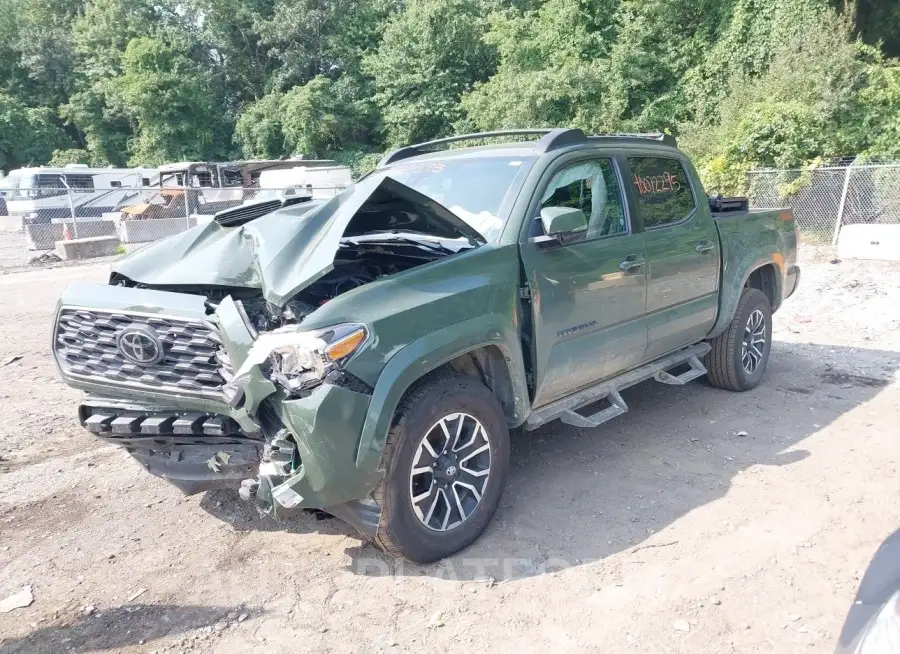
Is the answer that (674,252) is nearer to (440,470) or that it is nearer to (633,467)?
(633,467)

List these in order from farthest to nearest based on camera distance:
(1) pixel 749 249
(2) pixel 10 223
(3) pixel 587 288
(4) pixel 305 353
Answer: (2) pixel 10 223, (1) pixel 749 249, (3) pixel 587 288, (4) pixel 305 353

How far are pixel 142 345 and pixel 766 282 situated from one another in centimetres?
515

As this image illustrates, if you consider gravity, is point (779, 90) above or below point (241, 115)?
Answer: below

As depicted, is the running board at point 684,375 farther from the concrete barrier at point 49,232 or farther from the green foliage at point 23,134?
the green foliage at point 23,134

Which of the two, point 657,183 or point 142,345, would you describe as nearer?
point 142,345

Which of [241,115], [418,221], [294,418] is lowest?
[294,418]

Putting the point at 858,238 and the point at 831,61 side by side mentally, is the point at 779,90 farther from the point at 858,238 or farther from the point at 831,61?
the point at 858,238

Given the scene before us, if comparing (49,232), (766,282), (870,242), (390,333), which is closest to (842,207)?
(870,242)

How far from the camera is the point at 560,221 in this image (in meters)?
3.42

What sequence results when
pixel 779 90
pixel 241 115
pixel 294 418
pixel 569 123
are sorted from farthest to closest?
1. pixel 241 115
2. pixel 569 123
3. pixel 779 90
4. pixel 294 418

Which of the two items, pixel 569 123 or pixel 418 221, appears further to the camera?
pixel 569 123

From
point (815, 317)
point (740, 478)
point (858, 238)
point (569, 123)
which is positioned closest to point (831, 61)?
point (858, 238)

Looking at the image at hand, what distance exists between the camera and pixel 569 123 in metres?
23.5

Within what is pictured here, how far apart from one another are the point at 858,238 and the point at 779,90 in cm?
740
